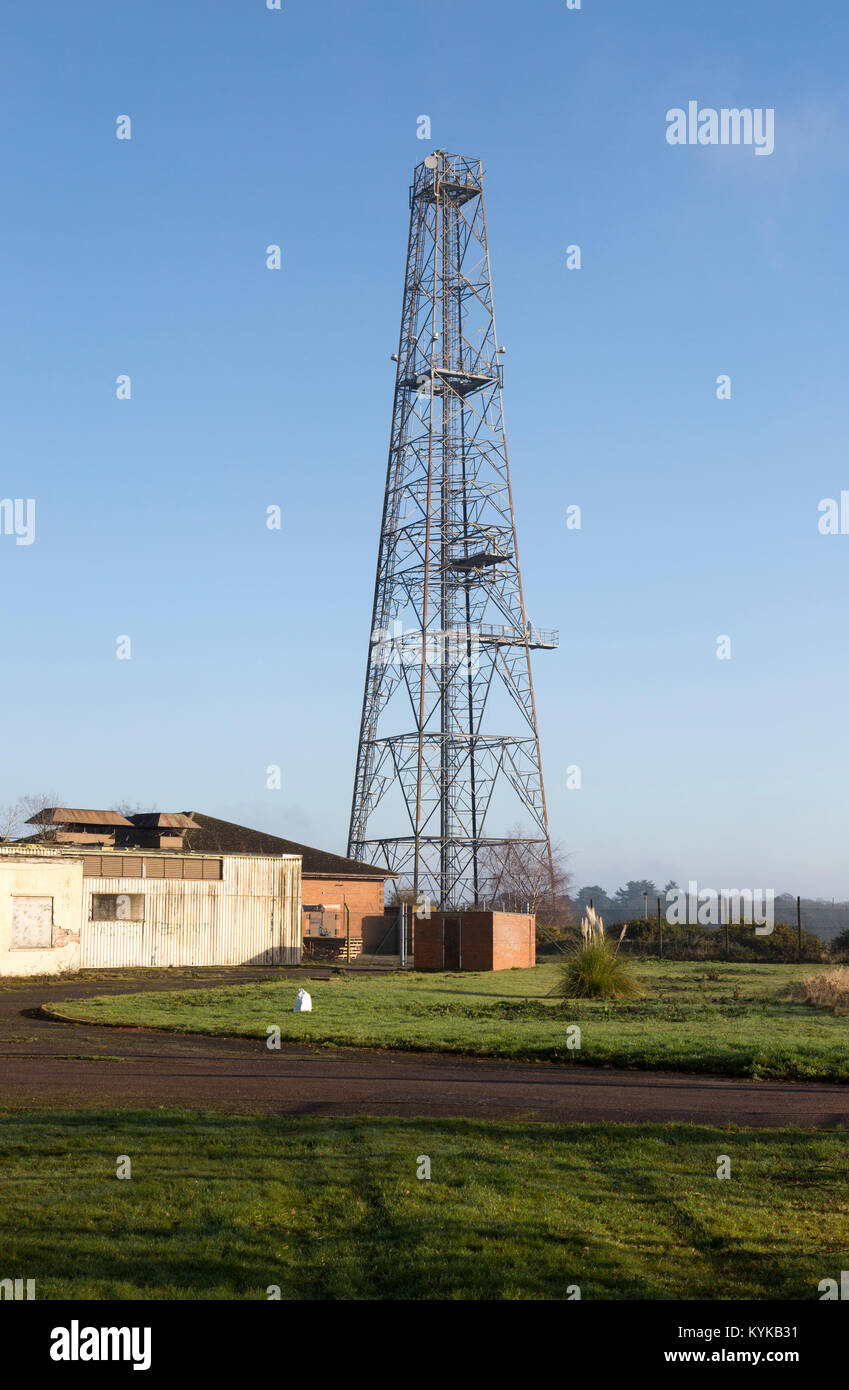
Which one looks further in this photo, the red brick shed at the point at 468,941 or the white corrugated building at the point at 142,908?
the red brick shed at the point at 468,941

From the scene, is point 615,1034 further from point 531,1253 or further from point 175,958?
point 175,958

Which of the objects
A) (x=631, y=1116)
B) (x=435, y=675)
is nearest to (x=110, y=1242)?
(x=631, y=1116)

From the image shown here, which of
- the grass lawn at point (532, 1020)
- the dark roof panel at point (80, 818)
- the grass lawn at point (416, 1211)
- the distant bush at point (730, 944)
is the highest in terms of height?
the dark roof panel at point (80, 818)

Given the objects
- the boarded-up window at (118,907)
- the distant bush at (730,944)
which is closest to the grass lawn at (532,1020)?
the boarded-up window at (118,907)

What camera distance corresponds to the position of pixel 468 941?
37.4 m

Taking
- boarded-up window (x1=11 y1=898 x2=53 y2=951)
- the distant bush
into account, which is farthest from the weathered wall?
the distant bush

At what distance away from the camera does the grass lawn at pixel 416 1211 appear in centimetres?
651

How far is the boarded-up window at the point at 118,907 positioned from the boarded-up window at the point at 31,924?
130 inches

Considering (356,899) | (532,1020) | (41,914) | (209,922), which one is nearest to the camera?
(532,1020)

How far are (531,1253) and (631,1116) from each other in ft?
17.2

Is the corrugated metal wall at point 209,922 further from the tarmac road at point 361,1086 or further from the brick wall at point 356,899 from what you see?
the tarmac road at point 361,1086

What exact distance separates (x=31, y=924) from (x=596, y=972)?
17201mm

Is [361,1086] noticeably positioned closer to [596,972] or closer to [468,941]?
[596,972]

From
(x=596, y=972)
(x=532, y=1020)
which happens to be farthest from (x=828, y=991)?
(x=532, y=1020)
